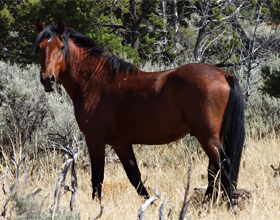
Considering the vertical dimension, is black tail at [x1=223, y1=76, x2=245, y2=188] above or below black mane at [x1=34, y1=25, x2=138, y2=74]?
below

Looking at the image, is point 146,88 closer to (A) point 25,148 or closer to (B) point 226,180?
(B) point 226,180

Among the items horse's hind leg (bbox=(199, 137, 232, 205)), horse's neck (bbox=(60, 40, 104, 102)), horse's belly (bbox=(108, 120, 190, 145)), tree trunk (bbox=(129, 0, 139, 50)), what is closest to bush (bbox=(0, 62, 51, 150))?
horse's neck (bbox=(60, 40, 104, 102))

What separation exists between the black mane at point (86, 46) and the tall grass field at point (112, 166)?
102 cm

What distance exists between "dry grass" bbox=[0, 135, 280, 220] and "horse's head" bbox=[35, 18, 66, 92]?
1016mm

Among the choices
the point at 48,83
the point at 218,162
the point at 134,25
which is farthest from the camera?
the point at 134,25

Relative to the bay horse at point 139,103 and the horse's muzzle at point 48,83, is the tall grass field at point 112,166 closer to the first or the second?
the bay horse at point 139,103

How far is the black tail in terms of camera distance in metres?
3.28

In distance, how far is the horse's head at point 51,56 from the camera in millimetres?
3447

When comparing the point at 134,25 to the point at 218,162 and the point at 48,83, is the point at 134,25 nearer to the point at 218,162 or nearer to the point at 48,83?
the point at 48,83

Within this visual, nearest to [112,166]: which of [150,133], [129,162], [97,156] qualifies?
[129,162]

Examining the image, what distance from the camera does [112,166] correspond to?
17.1ft

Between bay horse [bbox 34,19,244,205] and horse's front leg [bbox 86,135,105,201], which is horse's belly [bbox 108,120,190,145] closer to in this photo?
bay horse [bbox 34,19,244,205]

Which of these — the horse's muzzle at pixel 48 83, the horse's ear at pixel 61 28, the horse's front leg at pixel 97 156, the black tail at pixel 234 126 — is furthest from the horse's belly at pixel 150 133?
the horse's ear at pixel 61 28

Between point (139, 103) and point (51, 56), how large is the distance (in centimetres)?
107
